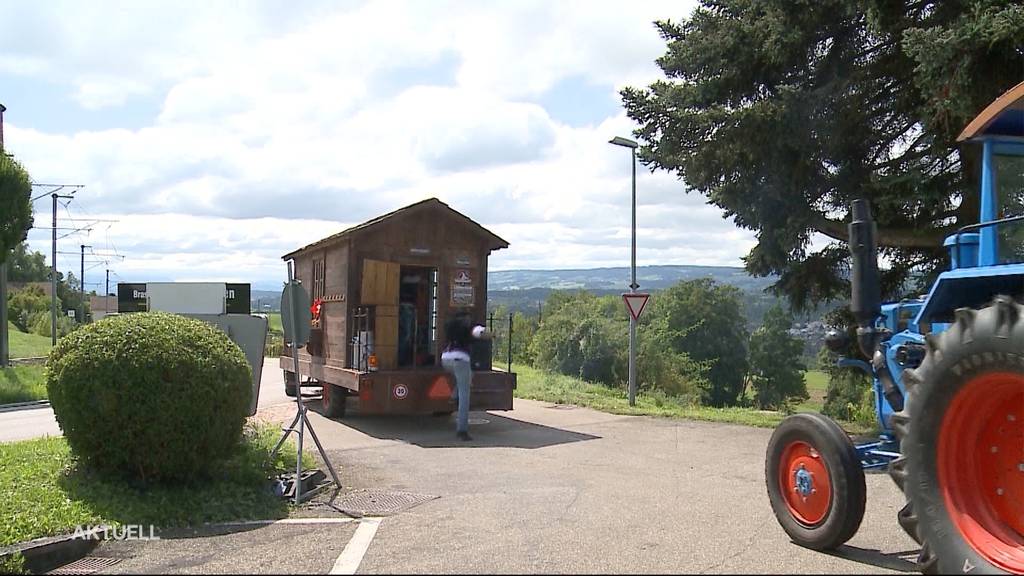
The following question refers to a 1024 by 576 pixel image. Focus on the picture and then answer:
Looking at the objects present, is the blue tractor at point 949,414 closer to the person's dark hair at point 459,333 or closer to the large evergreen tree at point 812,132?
the large evergreen tree at point 812,132

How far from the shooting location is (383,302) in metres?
13.1

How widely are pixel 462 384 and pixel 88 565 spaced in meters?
6.31

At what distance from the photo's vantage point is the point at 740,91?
12711 mm

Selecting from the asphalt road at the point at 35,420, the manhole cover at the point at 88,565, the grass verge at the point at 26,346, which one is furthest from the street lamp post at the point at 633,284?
the grass verge at the point at 26,346

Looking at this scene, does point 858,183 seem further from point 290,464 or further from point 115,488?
point 115,488

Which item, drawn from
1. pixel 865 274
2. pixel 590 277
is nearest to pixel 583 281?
pixel 590 277

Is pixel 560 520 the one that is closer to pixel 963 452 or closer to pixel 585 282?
pixel 963 452

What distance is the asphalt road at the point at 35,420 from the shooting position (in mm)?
13308

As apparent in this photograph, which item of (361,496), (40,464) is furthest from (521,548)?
(40,464)

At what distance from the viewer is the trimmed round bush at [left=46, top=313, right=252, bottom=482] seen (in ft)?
24.0

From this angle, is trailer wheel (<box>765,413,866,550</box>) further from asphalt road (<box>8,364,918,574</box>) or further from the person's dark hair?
the person's dark hair

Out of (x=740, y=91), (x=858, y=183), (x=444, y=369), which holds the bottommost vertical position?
(x=444, y=369)

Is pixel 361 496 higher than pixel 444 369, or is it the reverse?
pixel 444 369

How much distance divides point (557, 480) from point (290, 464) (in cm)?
272
